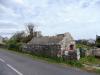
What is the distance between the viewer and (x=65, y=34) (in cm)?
4522

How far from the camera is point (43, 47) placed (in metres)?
33.6

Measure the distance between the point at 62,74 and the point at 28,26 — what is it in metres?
74.5

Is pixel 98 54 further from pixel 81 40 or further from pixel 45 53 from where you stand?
pixel 81 40

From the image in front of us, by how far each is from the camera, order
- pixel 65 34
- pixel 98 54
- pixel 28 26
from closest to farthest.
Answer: pixel 98 54 → pixel 65 34 → pixel 28 26

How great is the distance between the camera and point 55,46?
32.4 meters

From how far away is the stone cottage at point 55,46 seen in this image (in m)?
31.7

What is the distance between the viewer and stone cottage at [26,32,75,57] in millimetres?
31695

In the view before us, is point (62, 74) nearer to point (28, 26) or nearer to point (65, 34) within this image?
point (65, 34)

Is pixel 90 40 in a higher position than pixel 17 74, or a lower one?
higher

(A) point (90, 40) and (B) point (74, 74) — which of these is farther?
(A) point (90, 40)

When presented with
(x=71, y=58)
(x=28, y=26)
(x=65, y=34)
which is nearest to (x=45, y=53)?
(x=71, y=58)

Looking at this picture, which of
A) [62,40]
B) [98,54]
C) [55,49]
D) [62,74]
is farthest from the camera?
[62,40]

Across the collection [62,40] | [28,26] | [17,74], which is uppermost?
[28,26]

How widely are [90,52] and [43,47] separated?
925 cm
